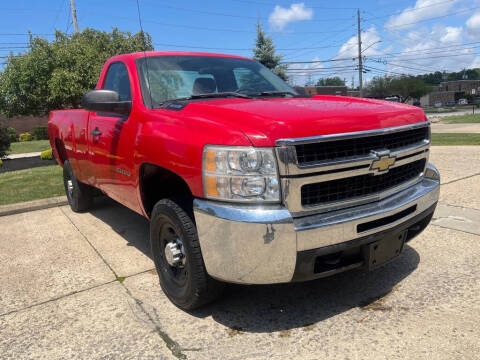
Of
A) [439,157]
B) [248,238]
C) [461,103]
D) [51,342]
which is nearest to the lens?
[248,238]

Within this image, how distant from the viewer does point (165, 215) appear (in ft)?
8.91

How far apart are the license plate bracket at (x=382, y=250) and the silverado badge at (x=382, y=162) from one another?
17.1 inches

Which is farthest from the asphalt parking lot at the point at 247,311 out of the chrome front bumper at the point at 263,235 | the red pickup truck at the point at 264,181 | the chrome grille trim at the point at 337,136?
the chrome grille trim at the point at 337,136

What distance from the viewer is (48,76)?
48.4 feet

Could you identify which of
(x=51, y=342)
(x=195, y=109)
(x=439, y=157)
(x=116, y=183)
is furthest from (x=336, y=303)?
(x=439, y=157)

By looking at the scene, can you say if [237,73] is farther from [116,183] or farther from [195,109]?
[116,183]

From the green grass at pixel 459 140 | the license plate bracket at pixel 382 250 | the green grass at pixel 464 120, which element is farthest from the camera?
the green grass at pixel 464 120

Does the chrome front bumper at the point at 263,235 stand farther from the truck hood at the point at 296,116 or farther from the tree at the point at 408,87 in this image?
the tree at the point at 408,87

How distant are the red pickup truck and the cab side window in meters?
0.27

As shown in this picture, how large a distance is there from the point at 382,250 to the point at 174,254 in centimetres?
139

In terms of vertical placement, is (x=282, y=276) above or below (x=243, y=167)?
below

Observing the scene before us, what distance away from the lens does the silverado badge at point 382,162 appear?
7.97ft

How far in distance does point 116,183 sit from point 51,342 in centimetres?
151

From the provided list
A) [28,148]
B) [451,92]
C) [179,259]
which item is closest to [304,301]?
[179,259]
